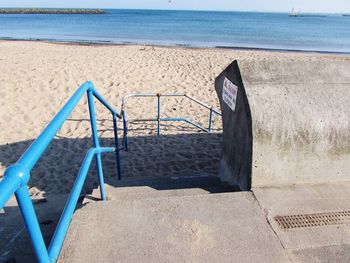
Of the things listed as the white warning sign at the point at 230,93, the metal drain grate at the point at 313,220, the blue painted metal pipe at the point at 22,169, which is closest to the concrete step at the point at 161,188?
the metal drain grate at the point at 313,220

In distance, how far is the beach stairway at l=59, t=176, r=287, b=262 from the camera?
193cm

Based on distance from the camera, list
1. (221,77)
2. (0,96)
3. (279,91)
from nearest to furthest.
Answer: (279,91) → (221,77) → (0,96)

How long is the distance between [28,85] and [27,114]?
7.04ft

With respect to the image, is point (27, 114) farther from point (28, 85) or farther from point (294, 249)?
point (294, 249)

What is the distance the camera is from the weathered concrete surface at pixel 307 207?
82.6 inches

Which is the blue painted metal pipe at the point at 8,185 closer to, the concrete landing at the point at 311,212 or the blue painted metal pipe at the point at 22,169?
the blue painted metal pipe at the point at 22,169

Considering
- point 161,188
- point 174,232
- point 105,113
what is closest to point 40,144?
point 174,232

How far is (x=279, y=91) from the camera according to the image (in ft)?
8.95

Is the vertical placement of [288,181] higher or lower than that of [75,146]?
higher

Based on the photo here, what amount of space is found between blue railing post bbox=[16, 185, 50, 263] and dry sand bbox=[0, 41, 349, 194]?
105 inches

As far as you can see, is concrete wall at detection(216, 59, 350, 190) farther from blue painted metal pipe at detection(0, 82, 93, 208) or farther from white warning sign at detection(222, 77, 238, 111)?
blue painted metal pipe at detection(0, 82, 93, 208)

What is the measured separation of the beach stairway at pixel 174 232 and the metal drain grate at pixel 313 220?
6.1 inches

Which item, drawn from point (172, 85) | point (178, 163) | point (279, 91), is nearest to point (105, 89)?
point (172, 85)

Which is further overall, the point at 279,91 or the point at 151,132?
the point at 151,132
